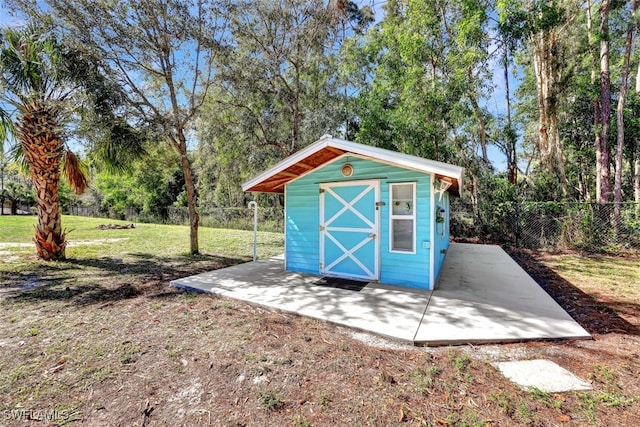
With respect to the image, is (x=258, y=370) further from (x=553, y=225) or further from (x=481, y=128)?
(x=481, y=128)

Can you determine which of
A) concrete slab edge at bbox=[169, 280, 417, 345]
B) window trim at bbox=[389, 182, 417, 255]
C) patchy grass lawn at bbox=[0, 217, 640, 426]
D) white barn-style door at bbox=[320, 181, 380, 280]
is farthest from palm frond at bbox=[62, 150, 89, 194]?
window trim at bbox=[389, 182, 417, 255]

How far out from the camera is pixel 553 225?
930 centimetres

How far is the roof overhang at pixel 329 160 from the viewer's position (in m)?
4.21

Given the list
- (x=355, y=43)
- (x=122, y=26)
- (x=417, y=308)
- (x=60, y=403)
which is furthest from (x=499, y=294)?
(x=355, y=43)

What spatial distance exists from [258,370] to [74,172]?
793 centimetres

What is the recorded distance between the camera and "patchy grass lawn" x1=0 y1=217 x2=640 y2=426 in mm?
1946

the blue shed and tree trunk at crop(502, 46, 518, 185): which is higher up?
tree trunk at crop(502, 46, 518, 185)

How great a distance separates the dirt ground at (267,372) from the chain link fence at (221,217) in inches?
425

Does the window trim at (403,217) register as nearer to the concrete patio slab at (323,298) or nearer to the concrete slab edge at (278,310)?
the concrete patio slab at (323,298)

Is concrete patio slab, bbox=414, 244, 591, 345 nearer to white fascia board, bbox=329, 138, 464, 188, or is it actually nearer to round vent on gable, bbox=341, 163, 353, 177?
white fascia board, bbox=329, 138, 464, 188

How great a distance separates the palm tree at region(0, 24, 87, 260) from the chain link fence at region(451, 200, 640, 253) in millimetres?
12532

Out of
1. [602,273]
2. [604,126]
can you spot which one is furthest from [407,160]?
[604,126]

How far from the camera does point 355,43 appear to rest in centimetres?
1188

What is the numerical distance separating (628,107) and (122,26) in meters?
16.2
